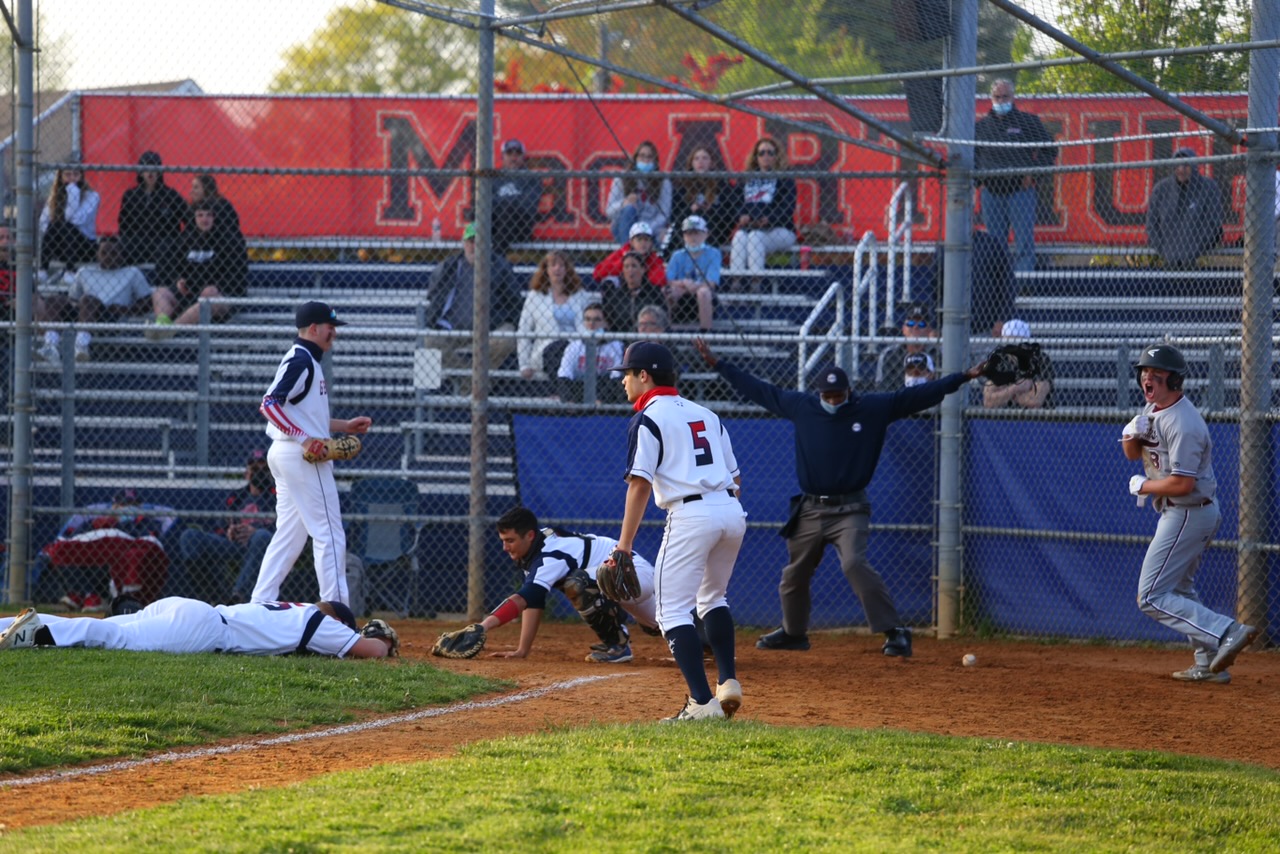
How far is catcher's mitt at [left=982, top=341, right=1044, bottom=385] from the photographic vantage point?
887 cm

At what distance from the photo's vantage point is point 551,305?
41.2 ft

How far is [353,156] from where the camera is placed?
17.9 meters

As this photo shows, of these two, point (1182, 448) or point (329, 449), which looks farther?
point (329, 449)

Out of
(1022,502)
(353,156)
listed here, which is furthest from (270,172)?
(353,156)

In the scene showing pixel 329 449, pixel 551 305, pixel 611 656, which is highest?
pixel 551 305

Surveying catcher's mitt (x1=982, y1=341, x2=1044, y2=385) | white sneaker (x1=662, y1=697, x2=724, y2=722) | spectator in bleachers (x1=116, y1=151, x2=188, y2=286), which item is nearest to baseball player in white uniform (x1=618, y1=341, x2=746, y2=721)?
white sneaker (x1=662, y1=697, x2=724, y2=722)

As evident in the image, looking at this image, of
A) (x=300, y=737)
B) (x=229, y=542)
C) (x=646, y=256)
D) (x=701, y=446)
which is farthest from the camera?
(x=646, y=256)

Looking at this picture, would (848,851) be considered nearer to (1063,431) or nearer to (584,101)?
(1063,431)

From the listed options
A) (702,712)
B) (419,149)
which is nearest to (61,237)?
(419,149)

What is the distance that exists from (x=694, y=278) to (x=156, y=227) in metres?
5.01

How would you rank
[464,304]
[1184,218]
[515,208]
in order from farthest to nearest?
1. [515,208]
2. [464,304]
3. [1184,218]

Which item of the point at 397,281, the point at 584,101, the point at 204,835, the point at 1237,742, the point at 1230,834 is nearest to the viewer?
the point at 204,835

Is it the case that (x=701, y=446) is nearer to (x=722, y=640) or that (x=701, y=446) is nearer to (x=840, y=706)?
(x=722, y=640)

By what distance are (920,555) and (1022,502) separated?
0.86 meters
